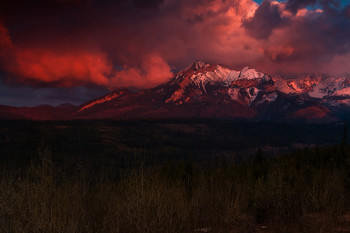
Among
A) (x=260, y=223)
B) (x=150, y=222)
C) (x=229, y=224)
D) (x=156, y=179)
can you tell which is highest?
(x=156, y=179)

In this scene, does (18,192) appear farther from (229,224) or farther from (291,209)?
(291,209)

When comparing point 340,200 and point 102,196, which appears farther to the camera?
point 340,200

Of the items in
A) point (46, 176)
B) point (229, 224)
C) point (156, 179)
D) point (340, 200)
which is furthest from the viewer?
point (340, 200)

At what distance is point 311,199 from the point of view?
9516mm

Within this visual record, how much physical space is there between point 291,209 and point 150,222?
575cm

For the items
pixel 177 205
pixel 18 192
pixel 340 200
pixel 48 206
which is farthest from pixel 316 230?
pixel 18 192

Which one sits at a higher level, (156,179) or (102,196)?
(156,179)

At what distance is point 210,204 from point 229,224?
948 millimetres

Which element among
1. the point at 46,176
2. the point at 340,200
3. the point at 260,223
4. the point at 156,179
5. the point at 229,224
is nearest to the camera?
the point at 46,176

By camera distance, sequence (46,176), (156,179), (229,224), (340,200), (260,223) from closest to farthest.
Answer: (46,176) < (229,224) < (156,179) < (260,223) < (340,200)

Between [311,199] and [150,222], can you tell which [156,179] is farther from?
[311,199]

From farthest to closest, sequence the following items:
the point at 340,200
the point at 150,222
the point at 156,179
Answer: the point at 340,200 < the point at 156,179 < the point at 150,222

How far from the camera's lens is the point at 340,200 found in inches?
372

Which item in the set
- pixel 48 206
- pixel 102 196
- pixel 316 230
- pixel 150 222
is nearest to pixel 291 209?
pixel 316 230
